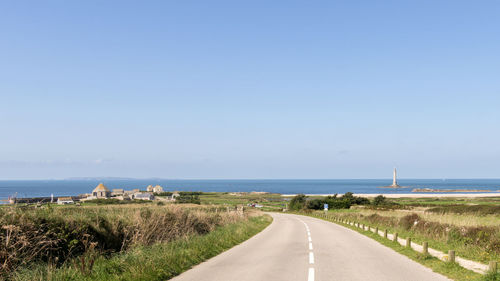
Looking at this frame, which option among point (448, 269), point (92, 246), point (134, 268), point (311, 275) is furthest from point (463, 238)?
point (92, 246)

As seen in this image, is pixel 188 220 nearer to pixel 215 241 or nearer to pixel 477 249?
pixel 215 241

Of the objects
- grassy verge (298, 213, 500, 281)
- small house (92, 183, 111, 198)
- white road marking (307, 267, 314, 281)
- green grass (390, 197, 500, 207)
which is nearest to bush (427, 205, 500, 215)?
green grass (390, 197, 500, 207)

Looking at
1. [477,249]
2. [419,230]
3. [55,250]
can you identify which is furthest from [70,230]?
[419,230]

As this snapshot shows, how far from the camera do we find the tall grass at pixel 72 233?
1035 cm

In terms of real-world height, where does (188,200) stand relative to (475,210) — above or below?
below

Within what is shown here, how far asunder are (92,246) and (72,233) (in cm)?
154

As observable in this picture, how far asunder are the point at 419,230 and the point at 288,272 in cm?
1586

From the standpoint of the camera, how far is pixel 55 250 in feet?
41.0

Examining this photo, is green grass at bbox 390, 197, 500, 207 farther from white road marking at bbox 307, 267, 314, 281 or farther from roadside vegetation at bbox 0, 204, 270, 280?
white road marking at bbox 307, 267, 314, 281

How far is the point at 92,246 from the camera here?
40.2 feet

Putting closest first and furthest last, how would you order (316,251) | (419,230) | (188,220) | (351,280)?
1. (351,280)
2. (316,251)
3. (188,220)
4. (419,230)

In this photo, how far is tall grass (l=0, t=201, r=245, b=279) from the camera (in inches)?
408

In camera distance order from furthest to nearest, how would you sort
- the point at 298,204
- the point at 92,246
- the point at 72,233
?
the point at 298,204
the point at 72,233
the point at 92,246

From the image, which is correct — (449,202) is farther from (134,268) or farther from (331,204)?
(134,268)
